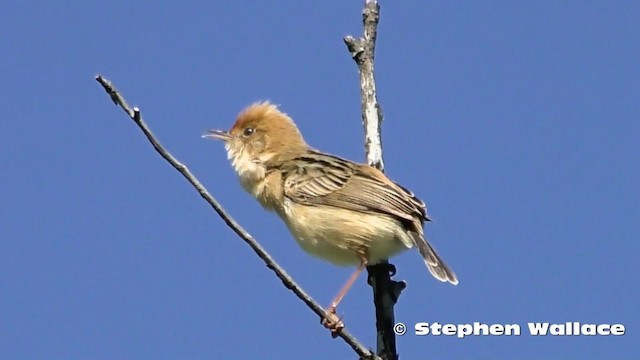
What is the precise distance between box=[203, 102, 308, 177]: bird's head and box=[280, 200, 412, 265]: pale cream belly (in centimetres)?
80

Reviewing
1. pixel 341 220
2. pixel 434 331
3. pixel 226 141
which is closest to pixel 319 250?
pixel 341 220

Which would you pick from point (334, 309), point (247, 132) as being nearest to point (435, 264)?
point (334, 309)

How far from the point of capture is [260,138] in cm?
780

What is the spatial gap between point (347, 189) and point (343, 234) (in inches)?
15.6

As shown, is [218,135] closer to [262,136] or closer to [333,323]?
[262,136]

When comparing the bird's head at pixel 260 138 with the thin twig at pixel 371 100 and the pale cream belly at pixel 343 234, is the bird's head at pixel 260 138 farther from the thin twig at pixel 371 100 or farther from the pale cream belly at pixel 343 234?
the thin twig at pixel 371 100

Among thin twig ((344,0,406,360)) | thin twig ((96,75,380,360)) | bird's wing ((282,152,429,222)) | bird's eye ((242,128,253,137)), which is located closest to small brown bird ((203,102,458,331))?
bird's wing ((282,152,429,222))

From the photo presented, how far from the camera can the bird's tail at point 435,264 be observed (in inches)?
238

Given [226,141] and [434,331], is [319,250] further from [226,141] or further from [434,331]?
[226,141]

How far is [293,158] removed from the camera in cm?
753

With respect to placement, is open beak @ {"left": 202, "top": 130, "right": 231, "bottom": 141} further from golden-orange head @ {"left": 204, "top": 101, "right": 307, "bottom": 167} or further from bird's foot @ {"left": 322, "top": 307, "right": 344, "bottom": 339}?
bird's foot @ {"left": 322, "top": 307, "right": 344, "bottom": 339}

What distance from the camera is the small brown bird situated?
6.46 meters

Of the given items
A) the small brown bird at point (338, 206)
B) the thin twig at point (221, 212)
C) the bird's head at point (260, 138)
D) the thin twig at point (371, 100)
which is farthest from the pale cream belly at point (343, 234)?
the thin twig at point (221, 212)

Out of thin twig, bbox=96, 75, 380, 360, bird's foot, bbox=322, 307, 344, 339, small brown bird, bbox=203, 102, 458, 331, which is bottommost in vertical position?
thin twig, bbox=96, 75, 380, 360
